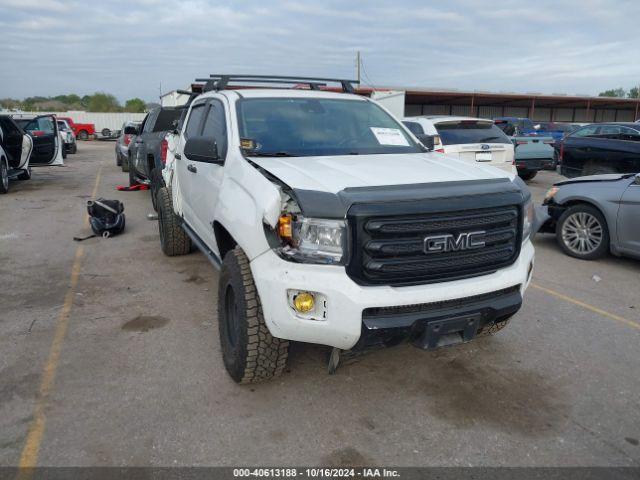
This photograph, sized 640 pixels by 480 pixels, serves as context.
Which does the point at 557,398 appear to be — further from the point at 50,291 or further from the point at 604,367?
the point at 50,291

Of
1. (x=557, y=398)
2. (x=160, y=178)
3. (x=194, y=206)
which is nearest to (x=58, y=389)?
(x=194, y=206)

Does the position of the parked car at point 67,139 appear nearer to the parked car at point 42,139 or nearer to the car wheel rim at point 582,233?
A: the parked car at point 42,139

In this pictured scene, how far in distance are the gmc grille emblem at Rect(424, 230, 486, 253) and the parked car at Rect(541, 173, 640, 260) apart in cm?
401

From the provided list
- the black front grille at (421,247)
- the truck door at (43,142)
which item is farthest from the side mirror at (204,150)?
the truck door at (43,142)

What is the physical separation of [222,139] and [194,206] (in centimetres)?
91

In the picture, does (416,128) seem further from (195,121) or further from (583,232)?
(195,121)

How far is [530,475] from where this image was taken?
2627 mm

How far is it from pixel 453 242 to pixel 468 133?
7424mm

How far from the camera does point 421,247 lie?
2.84 m

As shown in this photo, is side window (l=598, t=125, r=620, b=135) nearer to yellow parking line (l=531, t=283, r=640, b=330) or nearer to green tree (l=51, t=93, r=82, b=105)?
yellow parking line (l=531, t=283, r=640, b=330)

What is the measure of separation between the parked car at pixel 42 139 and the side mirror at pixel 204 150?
1186cm

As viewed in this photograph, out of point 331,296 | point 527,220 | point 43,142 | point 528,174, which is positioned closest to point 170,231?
point 331,296

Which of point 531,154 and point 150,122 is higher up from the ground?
point 150,122

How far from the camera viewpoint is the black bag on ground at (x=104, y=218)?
7.52m
